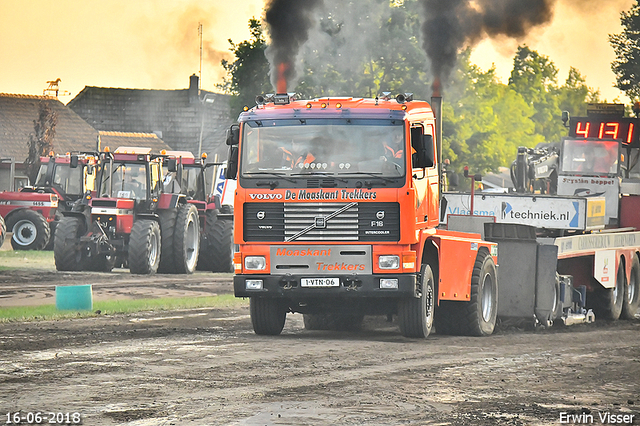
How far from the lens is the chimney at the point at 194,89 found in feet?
258

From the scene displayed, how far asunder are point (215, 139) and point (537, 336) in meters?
60.6

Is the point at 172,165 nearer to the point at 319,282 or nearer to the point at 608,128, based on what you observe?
the point at 608,128

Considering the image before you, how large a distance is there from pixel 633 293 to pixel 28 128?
48625 mm

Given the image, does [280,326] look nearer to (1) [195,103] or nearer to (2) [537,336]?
(2) [537,336]

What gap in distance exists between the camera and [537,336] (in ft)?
53.6

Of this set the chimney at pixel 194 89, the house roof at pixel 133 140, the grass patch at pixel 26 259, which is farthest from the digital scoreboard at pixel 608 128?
the chimney at pixel 194 89

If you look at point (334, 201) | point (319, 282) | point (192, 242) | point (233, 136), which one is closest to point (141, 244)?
point (192, 242)

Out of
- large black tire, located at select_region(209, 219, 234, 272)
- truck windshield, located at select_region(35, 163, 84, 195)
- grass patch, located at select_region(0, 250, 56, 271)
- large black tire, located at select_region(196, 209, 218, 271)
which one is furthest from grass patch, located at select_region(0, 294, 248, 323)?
truck windshield, located at select_region(35, 163, 84, 195)

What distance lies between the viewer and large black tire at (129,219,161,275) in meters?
27.1

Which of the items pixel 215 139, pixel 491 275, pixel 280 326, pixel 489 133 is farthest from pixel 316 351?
pixel 215 139

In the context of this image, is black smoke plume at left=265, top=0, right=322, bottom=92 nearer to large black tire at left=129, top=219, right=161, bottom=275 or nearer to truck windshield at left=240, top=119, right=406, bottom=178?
large black tire at left=129, top=219, right=161, bottom=275

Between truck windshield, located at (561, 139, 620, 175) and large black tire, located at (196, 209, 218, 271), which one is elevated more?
truck windshield, located at (561, 139, 620, 175)

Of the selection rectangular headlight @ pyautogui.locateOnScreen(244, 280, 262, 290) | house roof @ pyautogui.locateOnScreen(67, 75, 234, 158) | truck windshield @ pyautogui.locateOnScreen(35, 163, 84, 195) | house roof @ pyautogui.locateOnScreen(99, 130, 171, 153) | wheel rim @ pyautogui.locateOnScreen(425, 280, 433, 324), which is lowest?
wheel rim @ pyautogui.locateOnScreen(425, 280, 433, 324)

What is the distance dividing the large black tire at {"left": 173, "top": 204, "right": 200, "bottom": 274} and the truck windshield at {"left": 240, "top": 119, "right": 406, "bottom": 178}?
14.0 meters
